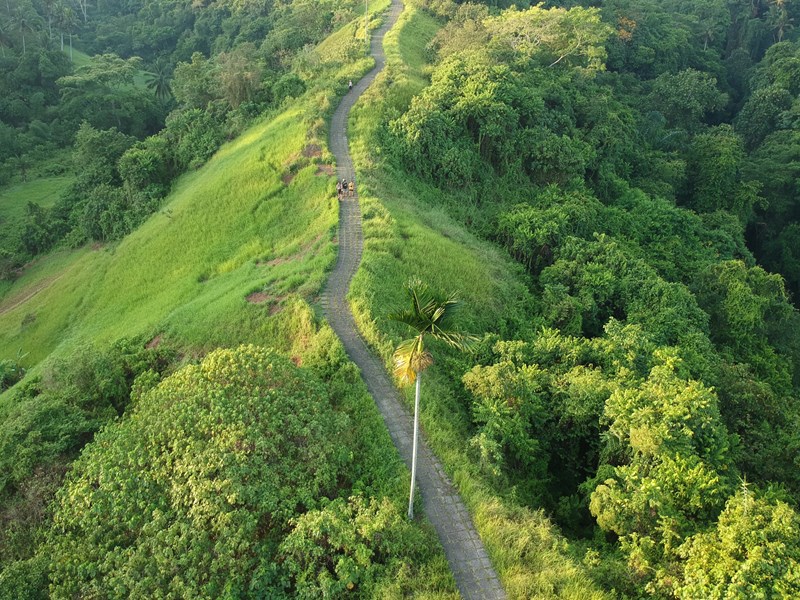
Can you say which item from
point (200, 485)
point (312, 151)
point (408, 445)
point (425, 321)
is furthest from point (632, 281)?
point (200, 485)

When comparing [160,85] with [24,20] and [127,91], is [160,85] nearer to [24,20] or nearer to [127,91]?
[127,91]

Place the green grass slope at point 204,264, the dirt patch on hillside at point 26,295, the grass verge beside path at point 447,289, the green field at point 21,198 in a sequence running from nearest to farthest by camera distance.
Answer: the grass verge beside path at point 447,289
the green grass slope at point 204,264
the dirt patch on hillside at point 26,295
the green field at point 21,198

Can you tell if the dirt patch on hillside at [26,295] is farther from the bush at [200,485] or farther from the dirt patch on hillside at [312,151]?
the bush at [200,485]

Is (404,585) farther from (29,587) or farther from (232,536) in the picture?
(29,587)

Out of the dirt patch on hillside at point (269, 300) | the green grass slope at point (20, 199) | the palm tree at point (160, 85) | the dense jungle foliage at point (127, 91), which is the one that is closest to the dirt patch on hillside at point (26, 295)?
the dense jungle foliage at point (127, 91)

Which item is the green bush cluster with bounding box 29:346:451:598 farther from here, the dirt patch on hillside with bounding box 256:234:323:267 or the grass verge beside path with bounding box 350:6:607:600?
the dirt patch on hillside with bounding box 256:234:323:267
